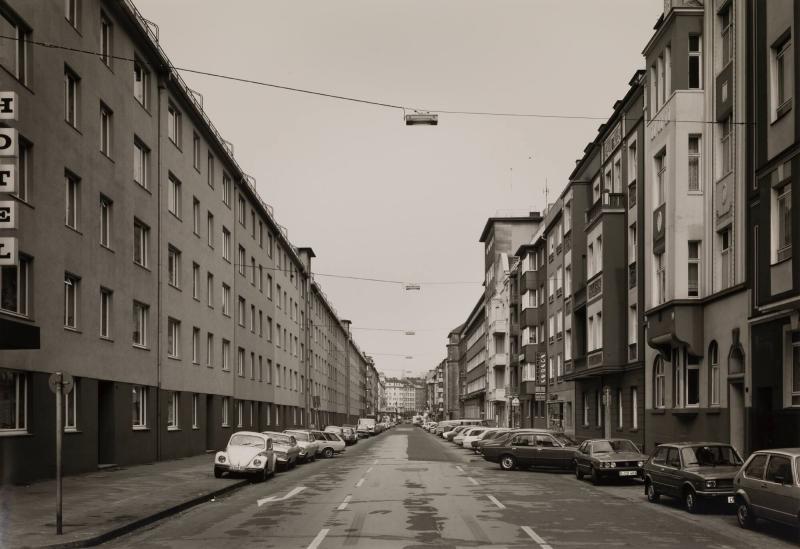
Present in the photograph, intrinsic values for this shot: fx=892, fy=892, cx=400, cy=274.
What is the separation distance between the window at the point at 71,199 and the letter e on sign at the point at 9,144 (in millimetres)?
6728

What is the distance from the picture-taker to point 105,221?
1094 inches

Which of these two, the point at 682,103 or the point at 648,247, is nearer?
the point at 682,103

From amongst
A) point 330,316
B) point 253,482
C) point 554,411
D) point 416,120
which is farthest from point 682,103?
point 330,316

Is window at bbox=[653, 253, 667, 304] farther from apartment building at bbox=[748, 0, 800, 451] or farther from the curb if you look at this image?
the curb

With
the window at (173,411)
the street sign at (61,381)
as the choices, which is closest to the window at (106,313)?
the window at (173,411)

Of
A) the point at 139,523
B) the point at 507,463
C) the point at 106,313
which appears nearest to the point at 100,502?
the point at 139,523

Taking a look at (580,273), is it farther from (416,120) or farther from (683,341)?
(416,120)

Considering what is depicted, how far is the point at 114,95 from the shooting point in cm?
2825

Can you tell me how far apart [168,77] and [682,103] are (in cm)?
1871

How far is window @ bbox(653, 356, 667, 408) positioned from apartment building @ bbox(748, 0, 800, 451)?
7146mm

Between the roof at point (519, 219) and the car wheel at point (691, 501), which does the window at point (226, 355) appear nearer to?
the car wheel at point (691, 501)

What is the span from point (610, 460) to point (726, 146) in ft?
31.4

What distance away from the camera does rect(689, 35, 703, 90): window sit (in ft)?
90.7

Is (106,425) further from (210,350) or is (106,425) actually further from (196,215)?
A: (196,215)
